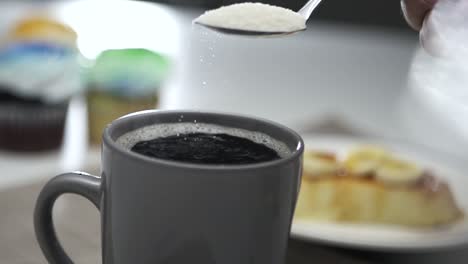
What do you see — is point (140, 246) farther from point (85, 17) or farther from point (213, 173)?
point (85, 17)

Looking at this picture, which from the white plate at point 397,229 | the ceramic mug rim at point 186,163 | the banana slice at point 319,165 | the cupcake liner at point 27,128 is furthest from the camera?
the cupcake liner at point 27,128

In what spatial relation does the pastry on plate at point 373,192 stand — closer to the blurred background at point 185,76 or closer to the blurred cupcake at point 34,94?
the blurred background at point 185,76

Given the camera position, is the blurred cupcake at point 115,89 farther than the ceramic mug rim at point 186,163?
Yes

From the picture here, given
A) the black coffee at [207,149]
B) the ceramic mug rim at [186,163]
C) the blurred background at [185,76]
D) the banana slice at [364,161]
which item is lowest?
the blurred background at [185,76]

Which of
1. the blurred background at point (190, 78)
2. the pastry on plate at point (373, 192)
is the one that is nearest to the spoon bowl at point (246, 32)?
the blurred background at point (190, 78)

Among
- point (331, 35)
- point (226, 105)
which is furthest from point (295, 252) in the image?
point (331, 35)

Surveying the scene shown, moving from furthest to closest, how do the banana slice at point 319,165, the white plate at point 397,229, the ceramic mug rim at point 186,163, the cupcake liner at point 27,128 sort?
the cupcake liner at point 27,128 < the banana slice at point 319,165 < the white plate at point 397,229 < the ceramic mug rim at point 186,163
